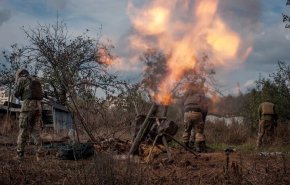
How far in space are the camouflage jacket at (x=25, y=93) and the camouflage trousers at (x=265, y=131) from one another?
25.7ft

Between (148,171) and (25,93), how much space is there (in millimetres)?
4149

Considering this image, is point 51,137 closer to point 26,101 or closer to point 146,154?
point 26,101

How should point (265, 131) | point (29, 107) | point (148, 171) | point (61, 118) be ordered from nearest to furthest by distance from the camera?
1. point (148, 171)
2. point (29, 107)
3. point (265, 131)
4. point (61, 118)

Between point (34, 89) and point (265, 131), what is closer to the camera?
point (34, 89)

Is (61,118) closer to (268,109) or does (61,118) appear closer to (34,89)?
(268,109)

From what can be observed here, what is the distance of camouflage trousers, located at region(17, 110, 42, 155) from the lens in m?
10.9

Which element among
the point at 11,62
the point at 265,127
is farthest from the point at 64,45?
the point at 265,127

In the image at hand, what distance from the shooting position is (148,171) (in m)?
8.61

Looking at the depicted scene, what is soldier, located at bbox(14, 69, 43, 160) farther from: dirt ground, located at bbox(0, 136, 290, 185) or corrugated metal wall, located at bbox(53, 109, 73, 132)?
corrugated metal wall, located at bbox(53, 109, 73, 132)

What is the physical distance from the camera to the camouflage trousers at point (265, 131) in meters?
15.7

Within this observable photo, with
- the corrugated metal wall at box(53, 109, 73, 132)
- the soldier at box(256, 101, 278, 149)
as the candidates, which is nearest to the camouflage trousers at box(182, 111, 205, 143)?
the soldier at box(256, 101, 278, 149)

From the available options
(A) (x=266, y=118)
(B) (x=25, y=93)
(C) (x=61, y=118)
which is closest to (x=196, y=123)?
(A) (x=266, y=118)

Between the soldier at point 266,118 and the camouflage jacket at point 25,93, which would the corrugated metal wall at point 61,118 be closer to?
the soldier at point 266,118

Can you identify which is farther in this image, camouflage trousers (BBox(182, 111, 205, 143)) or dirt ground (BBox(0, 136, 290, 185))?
camouflage trousers (BBox(182, 111, 205, 143))
